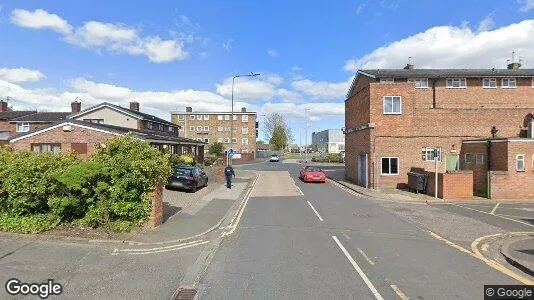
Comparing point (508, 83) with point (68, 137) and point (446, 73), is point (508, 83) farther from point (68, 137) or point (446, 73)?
point (68, 137)

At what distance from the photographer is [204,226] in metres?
11.4

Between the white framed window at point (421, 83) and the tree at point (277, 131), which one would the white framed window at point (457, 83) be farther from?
the tree at point (277, 131)

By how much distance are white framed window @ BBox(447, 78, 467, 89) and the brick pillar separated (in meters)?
29.5

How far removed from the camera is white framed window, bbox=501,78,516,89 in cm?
3262

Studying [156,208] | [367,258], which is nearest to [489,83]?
[367,258]

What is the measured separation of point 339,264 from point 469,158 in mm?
20027

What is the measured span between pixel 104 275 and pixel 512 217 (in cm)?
1489

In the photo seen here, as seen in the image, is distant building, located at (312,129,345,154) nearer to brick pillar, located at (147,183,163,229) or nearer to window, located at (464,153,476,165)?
window, located at (464,153,476,165)

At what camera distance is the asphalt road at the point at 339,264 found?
6.27 metres

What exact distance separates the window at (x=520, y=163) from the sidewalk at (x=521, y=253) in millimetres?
11244

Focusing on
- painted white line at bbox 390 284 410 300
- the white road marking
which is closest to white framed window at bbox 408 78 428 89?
the white road marking

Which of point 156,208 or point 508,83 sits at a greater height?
point 508,83

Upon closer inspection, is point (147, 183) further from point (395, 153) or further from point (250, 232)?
point (395, 153)

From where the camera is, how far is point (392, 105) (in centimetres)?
2467
